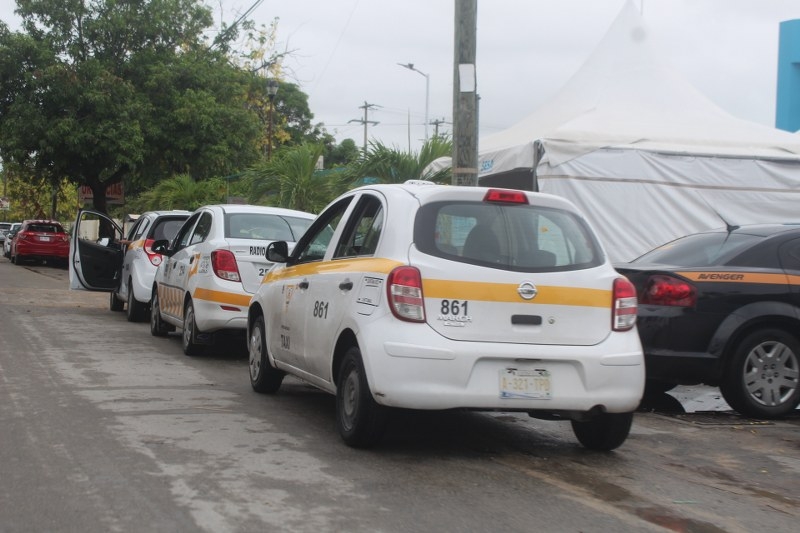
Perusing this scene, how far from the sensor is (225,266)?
1056 cm

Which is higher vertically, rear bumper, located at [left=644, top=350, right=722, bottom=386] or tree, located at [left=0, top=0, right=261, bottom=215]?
tree, located at [left=0, top=0, right=261, bottom=215]

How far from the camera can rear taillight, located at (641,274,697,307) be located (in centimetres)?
816

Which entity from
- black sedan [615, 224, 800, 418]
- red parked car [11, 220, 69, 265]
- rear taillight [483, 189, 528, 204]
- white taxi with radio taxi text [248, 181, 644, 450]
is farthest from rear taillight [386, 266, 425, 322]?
red parked car [11, 220, 69, 265]

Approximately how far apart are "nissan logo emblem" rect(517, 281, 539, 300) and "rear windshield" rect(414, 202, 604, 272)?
0.12 meters

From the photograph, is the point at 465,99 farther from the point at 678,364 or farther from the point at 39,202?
the point at 39,202

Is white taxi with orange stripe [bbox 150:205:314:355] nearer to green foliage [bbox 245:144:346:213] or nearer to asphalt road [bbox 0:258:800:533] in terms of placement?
asphalt road [bbox 0:258:800:533]

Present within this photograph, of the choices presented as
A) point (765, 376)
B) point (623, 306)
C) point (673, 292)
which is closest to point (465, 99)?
point (673, 292)

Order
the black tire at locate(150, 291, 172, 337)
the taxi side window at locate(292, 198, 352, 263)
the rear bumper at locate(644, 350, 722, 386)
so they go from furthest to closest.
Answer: the black tire at locate(150, 291, 172, 337), the rear bumper at locate(644, 350, 722, 386), the taxi side window at locate(292, 198, 352, 263)

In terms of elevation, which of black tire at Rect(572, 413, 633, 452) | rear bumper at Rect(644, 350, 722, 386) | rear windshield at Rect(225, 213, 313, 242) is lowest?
black tire at Rect(572, 413, 633, 452)

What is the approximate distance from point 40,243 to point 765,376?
33.9 meters

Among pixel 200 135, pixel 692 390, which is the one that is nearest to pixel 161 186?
pixel 200 135

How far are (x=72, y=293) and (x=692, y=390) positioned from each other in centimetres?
1478

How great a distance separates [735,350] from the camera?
325 inches

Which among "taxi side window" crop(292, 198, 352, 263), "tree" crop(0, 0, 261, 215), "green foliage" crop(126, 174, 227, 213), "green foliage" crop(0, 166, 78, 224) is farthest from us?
"green foliage" crop(0, 166, 78, 224)
